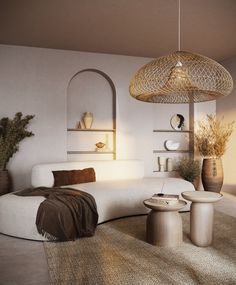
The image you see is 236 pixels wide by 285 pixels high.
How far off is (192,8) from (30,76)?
303 centimetres

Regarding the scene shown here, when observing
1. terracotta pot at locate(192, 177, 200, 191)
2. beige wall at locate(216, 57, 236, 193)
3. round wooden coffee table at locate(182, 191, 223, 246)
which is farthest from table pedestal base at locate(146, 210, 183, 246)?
beige wall at locate(216, 57, 236, 193)

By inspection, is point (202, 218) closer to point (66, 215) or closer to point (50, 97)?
point (66, 215)

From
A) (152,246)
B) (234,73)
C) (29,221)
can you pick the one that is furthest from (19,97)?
(234,73)

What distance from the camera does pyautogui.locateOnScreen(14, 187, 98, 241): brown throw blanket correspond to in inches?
125

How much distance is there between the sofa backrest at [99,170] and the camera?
4355 mm

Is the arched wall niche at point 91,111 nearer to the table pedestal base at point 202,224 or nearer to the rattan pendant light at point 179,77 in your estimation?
the rattan pendant light at point 179,77

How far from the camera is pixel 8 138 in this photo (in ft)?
15.9

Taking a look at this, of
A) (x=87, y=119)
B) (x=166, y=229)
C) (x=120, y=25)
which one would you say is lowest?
(x=166, y=229)

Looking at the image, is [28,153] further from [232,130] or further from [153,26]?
[232,130]

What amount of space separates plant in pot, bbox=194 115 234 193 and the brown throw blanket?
2.97 meters

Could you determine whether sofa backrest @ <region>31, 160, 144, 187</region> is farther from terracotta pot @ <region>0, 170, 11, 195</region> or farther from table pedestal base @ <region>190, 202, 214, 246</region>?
table pedestal base @ <region>190, 202, 214, 246</region>

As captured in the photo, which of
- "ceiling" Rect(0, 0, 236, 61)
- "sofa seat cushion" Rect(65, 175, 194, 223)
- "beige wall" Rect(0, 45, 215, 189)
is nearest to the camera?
"ceiling" Rect(0, 0, 236, 61)

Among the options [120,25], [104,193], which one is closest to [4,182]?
[104,193]

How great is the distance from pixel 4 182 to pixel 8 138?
28.3 inches
